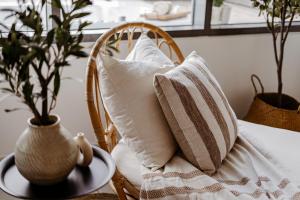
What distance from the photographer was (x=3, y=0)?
2346 millimetres

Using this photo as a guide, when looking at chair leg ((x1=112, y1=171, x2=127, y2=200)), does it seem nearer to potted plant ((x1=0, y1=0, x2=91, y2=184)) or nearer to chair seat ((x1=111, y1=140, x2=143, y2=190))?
chair seat ((x1=111, y1=140, x2=143, y2=190))

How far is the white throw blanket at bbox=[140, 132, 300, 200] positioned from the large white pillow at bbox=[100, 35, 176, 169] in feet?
0.22

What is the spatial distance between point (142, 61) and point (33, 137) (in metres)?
0.66

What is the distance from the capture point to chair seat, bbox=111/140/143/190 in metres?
1.77

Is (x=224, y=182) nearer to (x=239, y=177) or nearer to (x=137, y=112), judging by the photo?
(x=239, y=177)

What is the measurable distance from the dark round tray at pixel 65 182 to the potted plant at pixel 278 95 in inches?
50.9

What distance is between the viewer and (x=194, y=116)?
5.78ft

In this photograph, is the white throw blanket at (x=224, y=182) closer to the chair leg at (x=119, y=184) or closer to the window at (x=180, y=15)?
the chair leg at (x=119, y=184)

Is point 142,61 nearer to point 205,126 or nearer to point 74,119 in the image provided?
point 205,126

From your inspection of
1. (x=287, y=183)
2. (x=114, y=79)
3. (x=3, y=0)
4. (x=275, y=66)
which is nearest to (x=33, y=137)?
(x=114, y=79)

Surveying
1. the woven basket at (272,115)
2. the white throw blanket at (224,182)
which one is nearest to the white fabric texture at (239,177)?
the white throw blanket at (224,182)

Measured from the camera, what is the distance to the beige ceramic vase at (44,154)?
1406 millimetres

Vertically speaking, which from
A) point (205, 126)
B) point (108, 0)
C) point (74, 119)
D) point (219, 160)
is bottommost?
point (74, 119)

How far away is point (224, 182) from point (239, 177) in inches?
2.9
